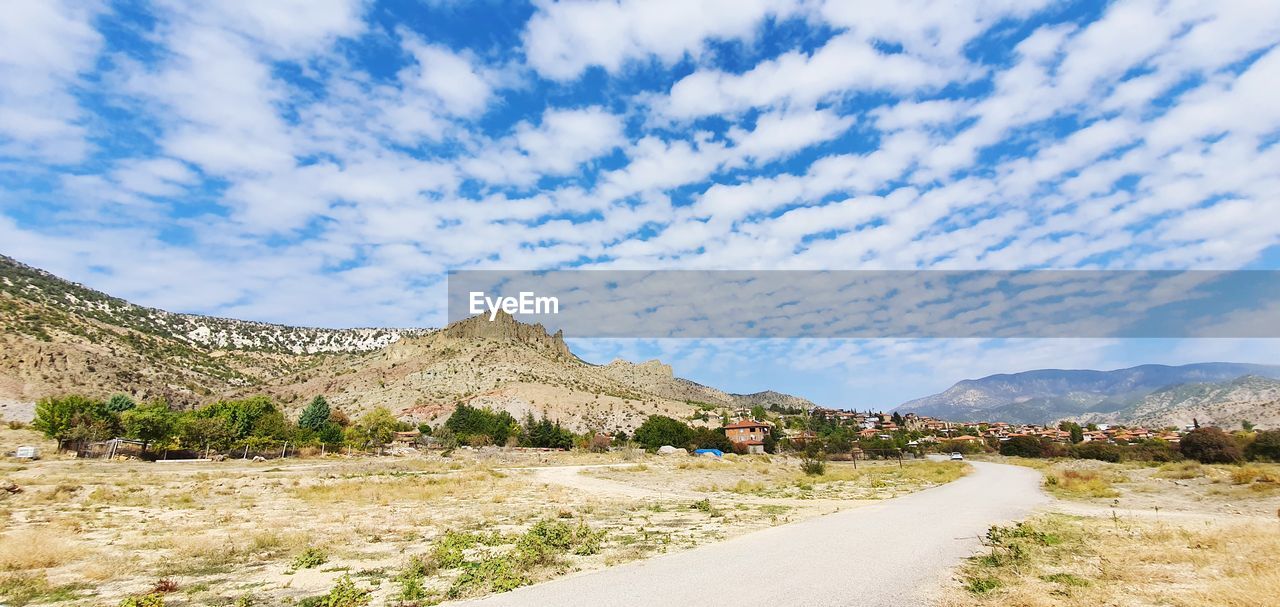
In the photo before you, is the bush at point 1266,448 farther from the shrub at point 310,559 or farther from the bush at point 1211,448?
the shrub at point 310,559

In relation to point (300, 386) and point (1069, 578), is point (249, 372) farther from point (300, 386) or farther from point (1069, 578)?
point (1069, 578)

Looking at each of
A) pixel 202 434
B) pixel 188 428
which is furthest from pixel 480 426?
pixel 188 428

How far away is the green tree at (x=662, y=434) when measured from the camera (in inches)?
3863

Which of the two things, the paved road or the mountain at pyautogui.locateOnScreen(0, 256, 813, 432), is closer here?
the paved road

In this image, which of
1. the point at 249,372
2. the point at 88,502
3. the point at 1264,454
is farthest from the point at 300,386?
the point at 1264,454

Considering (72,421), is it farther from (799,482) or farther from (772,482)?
(799,482)

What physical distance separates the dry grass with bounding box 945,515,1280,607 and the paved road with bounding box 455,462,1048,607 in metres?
0.98

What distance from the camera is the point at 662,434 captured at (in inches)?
3920

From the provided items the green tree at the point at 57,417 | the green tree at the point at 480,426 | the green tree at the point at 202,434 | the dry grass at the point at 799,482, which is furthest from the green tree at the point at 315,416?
the dry grass at the point at 799,482

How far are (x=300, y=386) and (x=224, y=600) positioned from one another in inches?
5230

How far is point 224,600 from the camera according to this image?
34.7 feet

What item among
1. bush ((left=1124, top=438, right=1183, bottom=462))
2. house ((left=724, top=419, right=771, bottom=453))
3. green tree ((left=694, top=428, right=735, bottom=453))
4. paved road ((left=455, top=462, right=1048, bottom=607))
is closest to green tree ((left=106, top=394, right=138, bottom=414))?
green tree ((left=694, top=428, right=735, bottom=453))

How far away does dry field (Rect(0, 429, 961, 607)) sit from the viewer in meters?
11.4

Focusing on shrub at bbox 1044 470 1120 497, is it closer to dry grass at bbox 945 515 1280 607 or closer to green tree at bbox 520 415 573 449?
dry grass at bbox 945 515 1280 607
